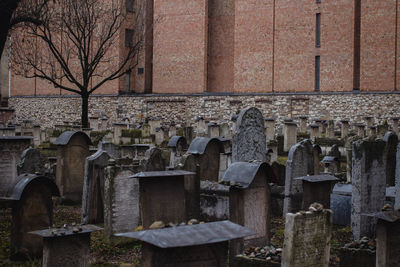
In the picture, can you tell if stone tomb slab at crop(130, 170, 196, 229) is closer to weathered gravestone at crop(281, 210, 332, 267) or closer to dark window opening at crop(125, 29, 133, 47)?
weathered gravestone at crop(281, 210, 332, 267)

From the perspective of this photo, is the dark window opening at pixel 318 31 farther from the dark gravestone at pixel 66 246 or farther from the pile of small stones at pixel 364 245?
the dark gravestone at pixel 66 246

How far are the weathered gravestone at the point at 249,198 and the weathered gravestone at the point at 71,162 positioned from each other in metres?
5.73

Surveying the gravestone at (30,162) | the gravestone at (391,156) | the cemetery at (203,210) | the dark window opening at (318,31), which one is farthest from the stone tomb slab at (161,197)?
the dark window opening at (318,31)

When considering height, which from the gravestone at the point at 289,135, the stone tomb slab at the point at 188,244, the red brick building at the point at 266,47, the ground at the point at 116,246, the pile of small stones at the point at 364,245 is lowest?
the ground at the point at 116,246

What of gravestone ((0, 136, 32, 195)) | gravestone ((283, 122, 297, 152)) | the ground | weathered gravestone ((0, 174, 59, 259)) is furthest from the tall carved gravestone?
gravestone ((283, 122, 297, 152))

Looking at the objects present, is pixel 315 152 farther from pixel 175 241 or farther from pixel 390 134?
pixel 175 241

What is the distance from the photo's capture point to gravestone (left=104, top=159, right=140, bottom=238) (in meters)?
8.46

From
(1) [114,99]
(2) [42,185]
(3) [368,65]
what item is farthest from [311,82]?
(2) [42,185]

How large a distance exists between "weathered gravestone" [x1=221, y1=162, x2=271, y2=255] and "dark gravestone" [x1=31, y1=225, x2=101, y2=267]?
6.65ft

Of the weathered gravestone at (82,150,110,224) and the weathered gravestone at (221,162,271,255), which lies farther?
the weathered gravestone at (82,150,110,224)

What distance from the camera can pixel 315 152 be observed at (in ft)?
41.3

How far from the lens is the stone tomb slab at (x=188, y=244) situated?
4180 mm

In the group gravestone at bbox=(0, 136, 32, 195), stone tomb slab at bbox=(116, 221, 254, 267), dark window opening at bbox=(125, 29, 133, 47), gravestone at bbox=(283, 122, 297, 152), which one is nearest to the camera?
stone tomb slab at bbox=(116, 221, 254, 267)

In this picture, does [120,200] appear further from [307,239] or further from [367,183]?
[367,183]
